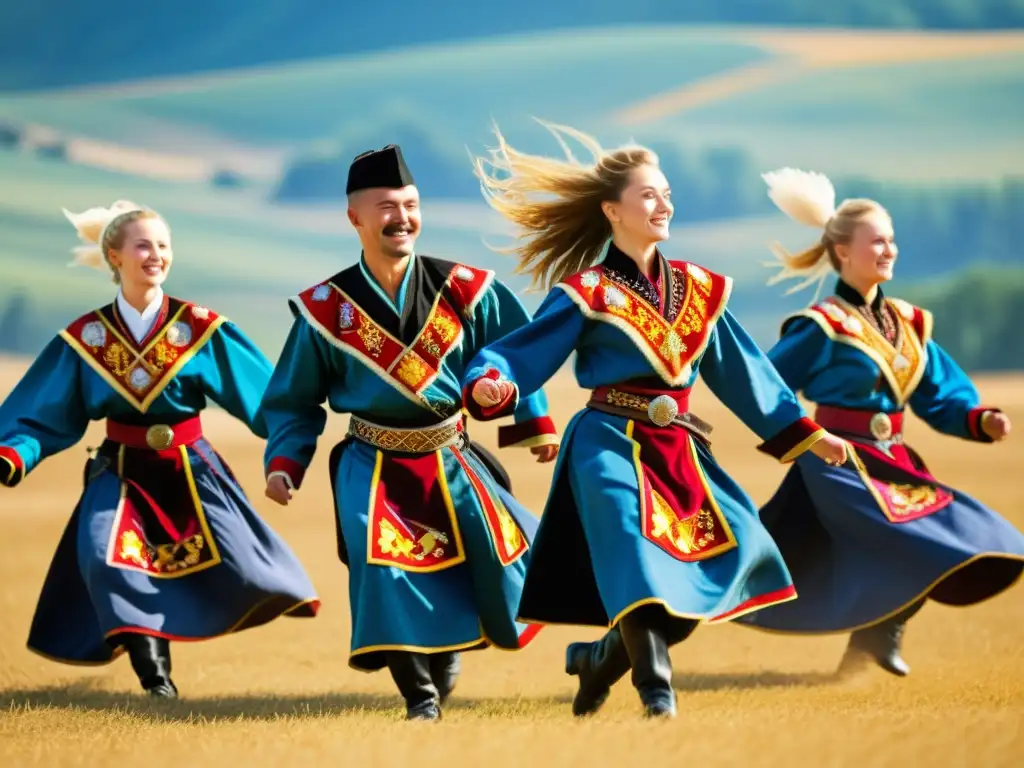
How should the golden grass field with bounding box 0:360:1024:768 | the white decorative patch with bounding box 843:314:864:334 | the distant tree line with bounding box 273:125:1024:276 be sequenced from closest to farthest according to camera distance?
the golden grass field with bounding box 0:360:1024:768
the white decorative patch with bounding box 843:314:864:334
the distant tree line with bounding box 273:125:1024:276

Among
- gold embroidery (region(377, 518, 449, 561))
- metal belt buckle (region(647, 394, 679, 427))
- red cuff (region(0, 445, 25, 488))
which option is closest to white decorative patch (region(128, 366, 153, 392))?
red cuff (region(0, 445, 25, 488))

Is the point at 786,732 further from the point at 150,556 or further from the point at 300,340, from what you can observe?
the point at 150,556

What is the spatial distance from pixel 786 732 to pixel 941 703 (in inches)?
58.3

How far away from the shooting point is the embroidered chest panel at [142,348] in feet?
20.6

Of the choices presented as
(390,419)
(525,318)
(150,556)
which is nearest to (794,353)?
(525,318)

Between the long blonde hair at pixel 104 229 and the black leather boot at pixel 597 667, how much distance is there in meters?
2.32

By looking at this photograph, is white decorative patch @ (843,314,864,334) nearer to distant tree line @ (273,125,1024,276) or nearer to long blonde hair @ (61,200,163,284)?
long blonde hair @ (61,200,163,284)

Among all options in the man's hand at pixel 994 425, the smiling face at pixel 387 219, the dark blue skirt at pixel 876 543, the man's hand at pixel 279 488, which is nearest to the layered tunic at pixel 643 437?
the smiling face at pixel 387 219

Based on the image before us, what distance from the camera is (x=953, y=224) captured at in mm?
32125

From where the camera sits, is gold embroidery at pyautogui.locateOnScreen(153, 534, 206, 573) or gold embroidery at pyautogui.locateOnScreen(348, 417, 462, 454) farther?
gold embroidery at pyautogui.locateOnScreen(153, 534, 206, 573)

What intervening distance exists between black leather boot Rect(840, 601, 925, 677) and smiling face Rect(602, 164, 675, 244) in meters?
1.93

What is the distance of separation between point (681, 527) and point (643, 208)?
962 millimetres

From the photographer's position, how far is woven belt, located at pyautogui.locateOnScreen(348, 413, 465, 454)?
5578mm

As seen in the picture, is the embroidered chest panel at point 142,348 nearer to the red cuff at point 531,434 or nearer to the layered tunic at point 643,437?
the red cuff at point 531,434
